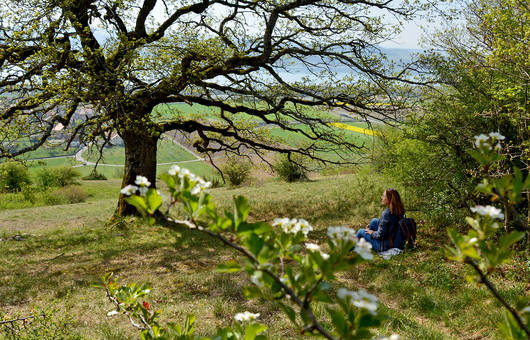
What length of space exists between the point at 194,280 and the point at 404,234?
4.01 metres

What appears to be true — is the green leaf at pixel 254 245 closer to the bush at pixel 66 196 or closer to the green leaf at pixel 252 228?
the green leaf at pixel 252 228

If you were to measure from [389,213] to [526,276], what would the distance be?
2206 mm

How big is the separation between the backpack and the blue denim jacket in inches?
4.3

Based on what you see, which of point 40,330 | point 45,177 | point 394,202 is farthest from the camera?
point 45,177

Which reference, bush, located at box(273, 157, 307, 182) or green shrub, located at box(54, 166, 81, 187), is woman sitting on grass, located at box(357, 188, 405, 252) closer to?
bush, located at box(273, 157, 307, 182)

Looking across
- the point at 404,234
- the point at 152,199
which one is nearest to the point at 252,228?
the point at 152,199

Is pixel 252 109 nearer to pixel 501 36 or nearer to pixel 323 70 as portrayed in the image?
pixel 323 70

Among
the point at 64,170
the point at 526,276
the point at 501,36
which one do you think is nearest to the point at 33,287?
the point at 526,276

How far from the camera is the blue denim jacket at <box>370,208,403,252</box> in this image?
6715 mm

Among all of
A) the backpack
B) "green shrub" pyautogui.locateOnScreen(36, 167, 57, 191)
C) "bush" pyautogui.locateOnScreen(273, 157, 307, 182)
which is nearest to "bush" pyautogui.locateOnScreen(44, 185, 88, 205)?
"green shrub" pyautogui.locateOnScreen(36, 167, 57, 191)

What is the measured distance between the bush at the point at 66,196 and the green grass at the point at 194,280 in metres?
12.7

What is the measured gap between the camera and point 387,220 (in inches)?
264

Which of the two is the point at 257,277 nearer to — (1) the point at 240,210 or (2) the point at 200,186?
(1) the point at 240,210

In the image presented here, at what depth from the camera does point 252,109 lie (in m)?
10.9
